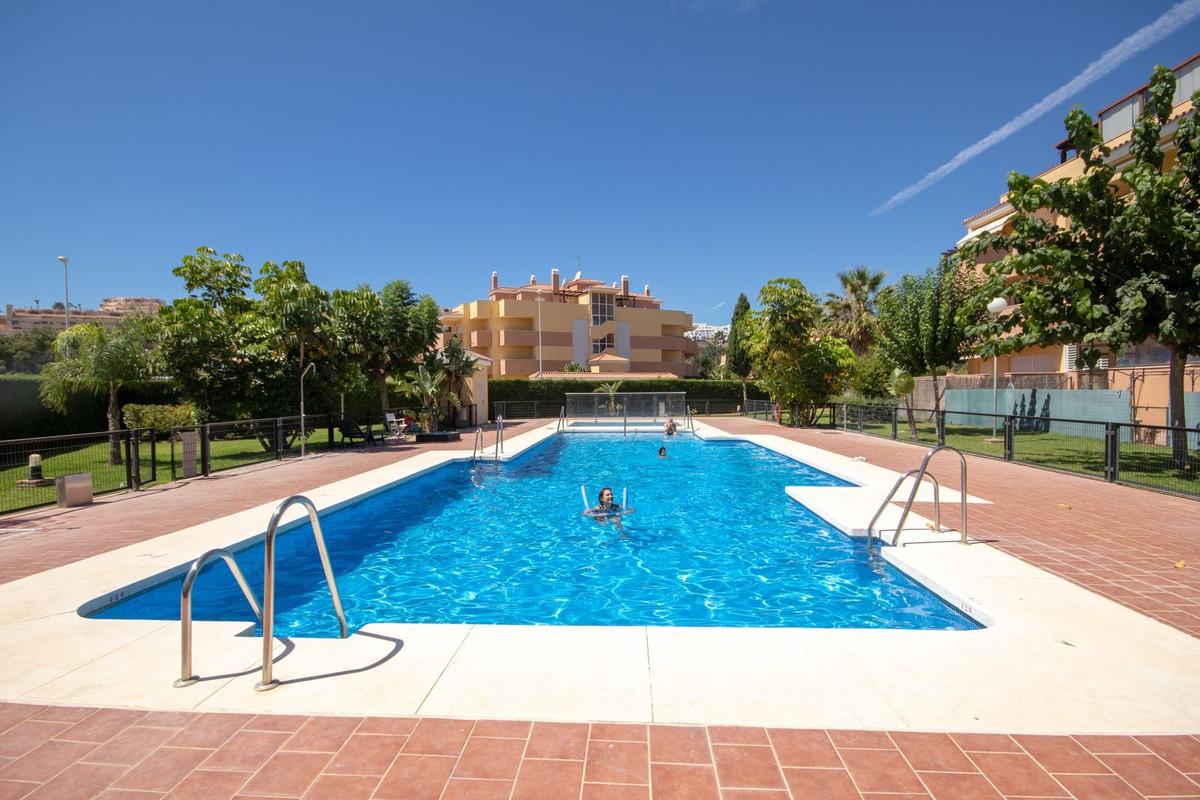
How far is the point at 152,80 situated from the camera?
45.6 feet

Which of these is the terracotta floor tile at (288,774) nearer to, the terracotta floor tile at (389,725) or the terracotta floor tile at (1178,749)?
the terracotta floor tile at (389,725)

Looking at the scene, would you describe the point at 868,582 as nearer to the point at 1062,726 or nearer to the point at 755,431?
the point at 1062,726

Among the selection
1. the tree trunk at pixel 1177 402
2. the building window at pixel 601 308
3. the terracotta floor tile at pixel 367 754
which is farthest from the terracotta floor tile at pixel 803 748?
the building window at pixel 601 308

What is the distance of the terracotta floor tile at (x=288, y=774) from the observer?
2.53 metres

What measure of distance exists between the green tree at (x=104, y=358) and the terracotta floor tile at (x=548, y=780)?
1925 cm

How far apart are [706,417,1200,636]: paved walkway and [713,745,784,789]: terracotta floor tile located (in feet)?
12.8

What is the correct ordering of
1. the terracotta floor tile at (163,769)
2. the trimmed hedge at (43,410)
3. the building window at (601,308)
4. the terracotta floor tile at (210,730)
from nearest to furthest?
the terracotta floor tile at (163,769) < the terracotta floor tile at (210,730) < the trimmed hedge at (43,410) < the building window at (601,308)

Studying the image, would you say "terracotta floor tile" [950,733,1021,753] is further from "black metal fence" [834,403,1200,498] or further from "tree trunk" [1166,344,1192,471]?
"tree trunk" [1166,344,1192,471]

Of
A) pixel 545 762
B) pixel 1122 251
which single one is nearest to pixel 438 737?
pixel 545 762

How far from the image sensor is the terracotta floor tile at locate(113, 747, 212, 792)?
256 cm

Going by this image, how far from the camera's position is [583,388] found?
123ft

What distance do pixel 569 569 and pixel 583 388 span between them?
98.6 feet

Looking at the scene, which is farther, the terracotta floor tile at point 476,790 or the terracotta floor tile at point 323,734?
the terracotta floor tile at point 323,734

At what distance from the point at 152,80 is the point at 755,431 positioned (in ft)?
71.3
